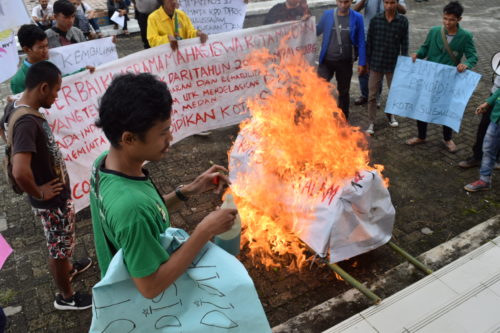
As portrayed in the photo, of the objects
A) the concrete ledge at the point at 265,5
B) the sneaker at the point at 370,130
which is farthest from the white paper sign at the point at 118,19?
the sneaker at the point at 370,130

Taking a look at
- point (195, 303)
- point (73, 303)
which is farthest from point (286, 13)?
point (195, 303)

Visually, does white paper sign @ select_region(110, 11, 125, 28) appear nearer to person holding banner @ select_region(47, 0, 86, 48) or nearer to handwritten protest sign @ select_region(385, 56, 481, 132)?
person holding banner @ select_region(47, 0, 86, 48)

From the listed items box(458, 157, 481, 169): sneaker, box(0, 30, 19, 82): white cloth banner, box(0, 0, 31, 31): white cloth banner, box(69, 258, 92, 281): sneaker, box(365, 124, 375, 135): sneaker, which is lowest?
box(458, 157, 481, 169): sneaker

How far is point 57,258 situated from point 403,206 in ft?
14.0

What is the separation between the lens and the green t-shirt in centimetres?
166

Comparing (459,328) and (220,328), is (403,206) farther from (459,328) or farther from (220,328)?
(220,328)

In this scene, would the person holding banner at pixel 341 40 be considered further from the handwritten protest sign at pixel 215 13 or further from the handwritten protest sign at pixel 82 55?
the handwritten protest sign at pixel 82 55

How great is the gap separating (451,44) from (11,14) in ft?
20.8

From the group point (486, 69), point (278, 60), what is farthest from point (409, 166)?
point (486, 69)

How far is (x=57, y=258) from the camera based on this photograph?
341 centimetres

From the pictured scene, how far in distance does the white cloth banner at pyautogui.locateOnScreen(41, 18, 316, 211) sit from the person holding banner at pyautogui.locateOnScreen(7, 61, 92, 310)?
1.50 meters

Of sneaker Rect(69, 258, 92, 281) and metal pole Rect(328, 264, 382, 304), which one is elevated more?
sneaker Rect(69, 258, 92, 281)

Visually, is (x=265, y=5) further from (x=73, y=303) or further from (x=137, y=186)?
(x=137, y=186)

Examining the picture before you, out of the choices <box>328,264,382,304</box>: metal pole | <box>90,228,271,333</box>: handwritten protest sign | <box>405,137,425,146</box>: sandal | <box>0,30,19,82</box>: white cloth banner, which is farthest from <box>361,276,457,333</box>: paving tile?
<box>0,30,19,82</box>: white cloth banner
